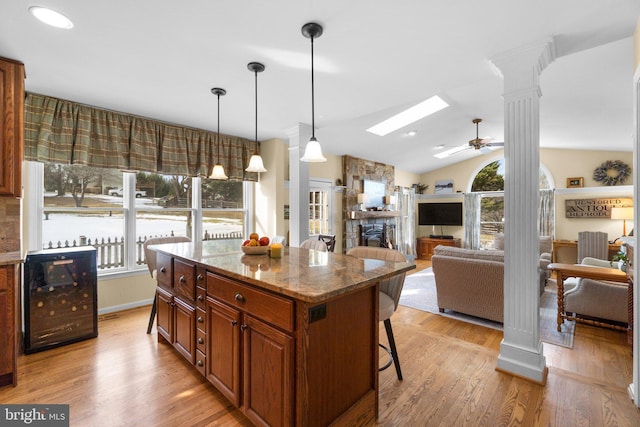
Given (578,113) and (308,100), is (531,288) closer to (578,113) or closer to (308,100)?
(308,100)

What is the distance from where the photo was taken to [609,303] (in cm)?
296

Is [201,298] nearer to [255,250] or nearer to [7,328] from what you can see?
[255,250]

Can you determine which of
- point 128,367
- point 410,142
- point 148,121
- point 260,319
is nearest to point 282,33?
point 260,319

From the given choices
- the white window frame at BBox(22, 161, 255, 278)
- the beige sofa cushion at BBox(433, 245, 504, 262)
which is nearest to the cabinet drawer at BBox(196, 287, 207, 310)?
the white window frame at BBox(22, 161, 255, 278)

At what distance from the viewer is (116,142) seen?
11.1 feet

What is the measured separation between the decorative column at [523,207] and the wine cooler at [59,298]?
12.2 feet

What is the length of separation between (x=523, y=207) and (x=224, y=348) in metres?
2.31

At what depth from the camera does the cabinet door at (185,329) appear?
7.00 feet

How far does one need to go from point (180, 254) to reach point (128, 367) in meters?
1.02

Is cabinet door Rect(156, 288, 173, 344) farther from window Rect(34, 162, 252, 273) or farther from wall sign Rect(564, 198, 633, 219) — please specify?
wall sign Rect(564, 198, 633, 219)

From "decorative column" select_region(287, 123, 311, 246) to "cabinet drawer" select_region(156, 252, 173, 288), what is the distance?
1800 millimetres

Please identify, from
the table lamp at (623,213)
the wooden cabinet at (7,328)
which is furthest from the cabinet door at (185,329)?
the table lamp at (623,213)

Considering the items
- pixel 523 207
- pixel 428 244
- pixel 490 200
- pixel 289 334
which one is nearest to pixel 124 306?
pixel 289 334

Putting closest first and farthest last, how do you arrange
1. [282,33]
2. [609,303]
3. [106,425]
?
[106,425] < [282,33] < [609,303]
